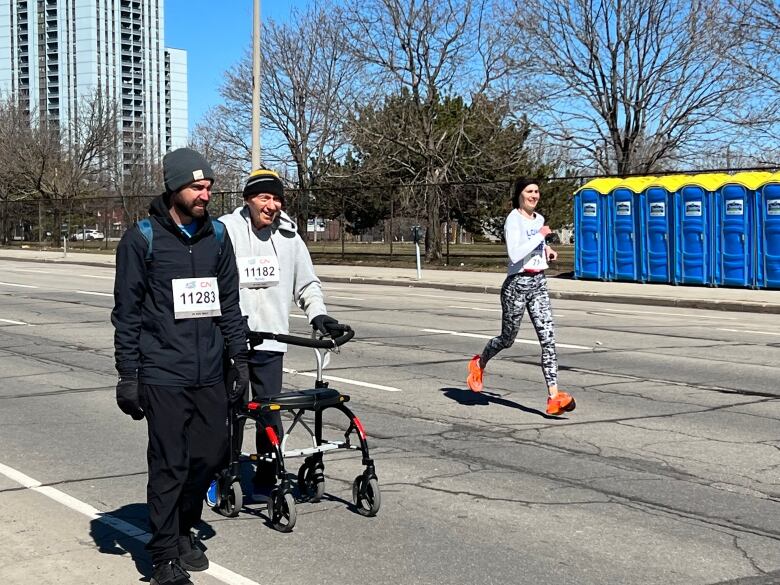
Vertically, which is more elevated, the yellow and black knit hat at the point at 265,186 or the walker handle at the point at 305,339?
the yellow and black knit hat at the point at 265,186

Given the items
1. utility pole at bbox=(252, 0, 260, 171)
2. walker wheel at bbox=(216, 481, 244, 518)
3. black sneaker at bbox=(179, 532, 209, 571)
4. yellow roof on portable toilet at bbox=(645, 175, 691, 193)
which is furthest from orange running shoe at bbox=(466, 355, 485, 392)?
utility pole at bbox=(252, 0, 260, 171)

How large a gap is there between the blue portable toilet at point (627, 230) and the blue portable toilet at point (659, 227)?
20cm

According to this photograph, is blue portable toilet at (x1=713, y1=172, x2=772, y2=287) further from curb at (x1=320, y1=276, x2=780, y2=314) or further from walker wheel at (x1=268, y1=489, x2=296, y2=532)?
walker wheel at (x1=268, y1=489, x2=296, y2=532)

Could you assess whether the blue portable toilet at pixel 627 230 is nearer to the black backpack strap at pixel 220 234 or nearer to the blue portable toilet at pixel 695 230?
the blue portable toilet at pixel 695 230

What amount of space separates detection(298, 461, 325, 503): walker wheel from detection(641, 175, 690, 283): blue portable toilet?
19935 millimetres

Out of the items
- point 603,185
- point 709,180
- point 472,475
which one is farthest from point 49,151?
point 472,475

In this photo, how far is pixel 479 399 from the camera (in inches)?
376

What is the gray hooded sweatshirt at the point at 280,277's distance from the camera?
19.1 feet

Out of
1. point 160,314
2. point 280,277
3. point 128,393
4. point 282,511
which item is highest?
point 280,277

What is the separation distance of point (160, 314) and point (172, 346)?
0.49 ft

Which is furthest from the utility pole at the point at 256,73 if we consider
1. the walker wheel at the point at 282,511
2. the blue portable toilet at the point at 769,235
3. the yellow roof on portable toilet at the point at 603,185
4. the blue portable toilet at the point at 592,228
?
the walker wheel at the point at 282,511

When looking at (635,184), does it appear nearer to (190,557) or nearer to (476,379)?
(476,379)

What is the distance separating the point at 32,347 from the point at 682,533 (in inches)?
395

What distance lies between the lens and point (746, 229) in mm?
23188
